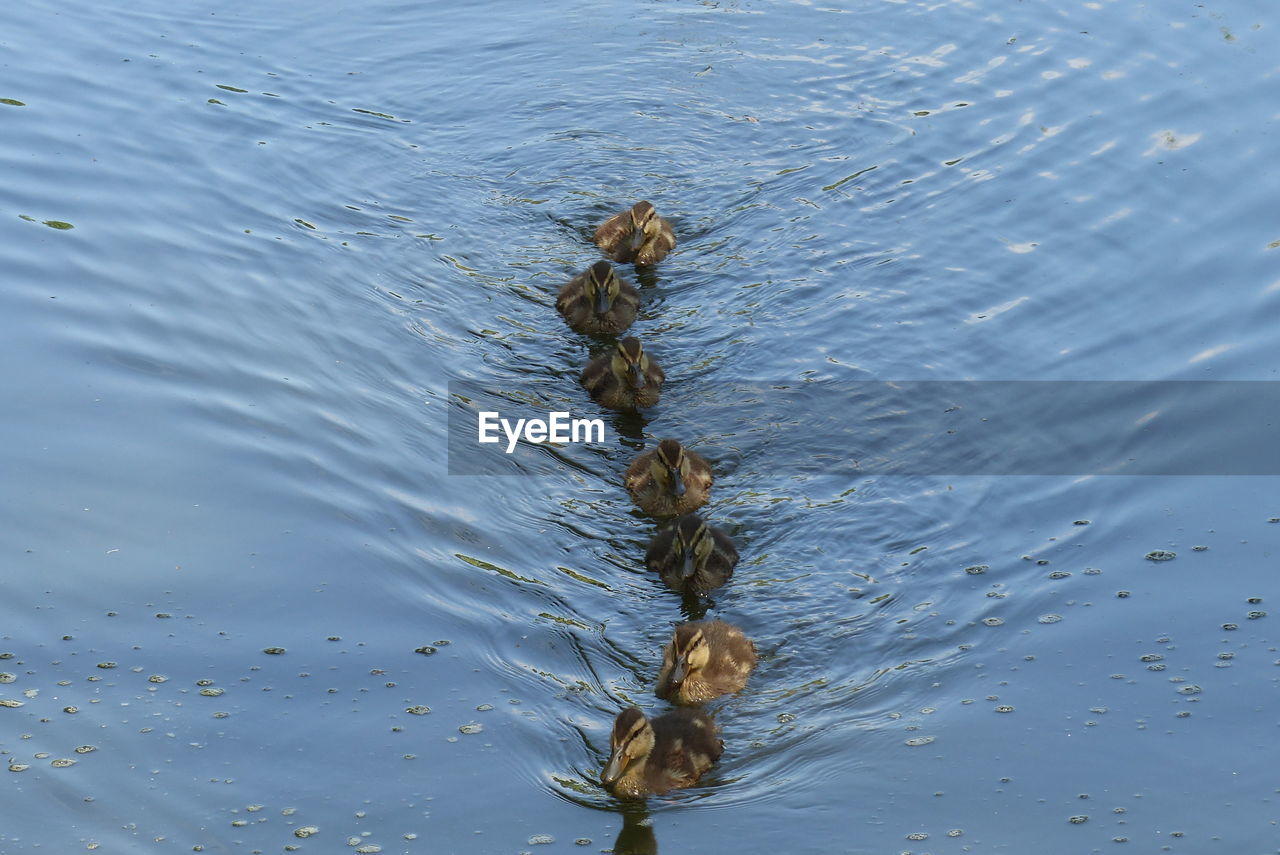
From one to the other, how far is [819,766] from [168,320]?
526cm

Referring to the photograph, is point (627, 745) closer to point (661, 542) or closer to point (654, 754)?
point (654, 754)

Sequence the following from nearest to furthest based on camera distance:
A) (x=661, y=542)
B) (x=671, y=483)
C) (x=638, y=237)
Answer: (x=661, y=542) < (x=671, y=483) < (x=638, y=237)

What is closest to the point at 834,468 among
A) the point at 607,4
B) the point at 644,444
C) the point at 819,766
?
the point at 644,444

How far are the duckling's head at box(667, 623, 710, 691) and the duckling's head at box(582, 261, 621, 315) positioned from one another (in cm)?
342

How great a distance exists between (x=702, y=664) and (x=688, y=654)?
9 cm

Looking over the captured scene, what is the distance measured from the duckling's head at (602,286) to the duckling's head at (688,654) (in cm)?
342

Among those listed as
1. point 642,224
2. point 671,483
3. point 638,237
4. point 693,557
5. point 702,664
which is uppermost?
point 642,224

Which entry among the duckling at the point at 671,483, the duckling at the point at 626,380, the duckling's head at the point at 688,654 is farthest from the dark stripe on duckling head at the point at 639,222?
the duckling's head at the point at 688,654

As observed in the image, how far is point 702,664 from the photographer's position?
6.65 m

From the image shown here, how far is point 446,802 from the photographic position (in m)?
5.79

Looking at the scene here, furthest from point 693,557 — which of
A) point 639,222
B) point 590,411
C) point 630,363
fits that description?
point 639,222

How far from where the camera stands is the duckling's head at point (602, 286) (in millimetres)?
9602

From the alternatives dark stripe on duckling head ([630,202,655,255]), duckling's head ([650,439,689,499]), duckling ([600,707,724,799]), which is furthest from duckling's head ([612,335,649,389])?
duckling ([600,707,724,799])

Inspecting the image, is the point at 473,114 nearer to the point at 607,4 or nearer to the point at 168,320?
the point at 607,4
